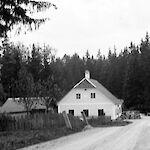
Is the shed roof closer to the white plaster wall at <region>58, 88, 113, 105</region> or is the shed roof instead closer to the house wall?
the house wall

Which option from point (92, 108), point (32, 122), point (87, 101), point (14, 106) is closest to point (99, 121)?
point (32, 122)

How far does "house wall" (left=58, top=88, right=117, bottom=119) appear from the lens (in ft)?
208

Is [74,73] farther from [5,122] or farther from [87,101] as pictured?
[5,122]

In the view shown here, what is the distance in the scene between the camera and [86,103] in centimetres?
6406

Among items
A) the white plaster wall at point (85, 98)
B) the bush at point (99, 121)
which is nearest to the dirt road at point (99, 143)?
the bush at point (99, 121)

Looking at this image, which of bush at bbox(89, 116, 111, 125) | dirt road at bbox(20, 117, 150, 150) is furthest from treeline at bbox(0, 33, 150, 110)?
dirt road at bbox(20, 117, 150, 150)

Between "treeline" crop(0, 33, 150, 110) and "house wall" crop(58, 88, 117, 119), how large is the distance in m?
1.54

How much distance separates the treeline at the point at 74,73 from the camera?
73.0 metres

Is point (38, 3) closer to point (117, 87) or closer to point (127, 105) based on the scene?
point (127, 105)

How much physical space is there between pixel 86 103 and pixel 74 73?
50.9 metres

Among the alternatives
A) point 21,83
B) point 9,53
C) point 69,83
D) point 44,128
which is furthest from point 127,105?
point 44,128

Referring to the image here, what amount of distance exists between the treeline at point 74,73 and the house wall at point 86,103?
154cm

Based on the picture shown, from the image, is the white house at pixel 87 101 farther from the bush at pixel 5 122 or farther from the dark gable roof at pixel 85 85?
the bush at pixel 5 122

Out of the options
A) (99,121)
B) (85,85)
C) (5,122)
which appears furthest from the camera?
(85,85)
